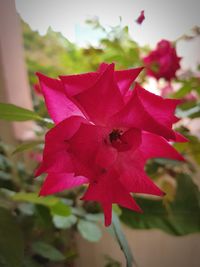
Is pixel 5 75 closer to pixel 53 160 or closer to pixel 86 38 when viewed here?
pixel 86 38

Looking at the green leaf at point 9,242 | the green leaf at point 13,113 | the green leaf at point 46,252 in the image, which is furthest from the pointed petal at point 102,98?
the green leaf at point 46,252

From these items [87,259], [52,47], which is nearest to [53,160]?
[87,259]

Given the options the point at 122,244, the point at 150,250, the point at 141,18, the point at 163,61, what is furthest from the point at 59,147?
the point at 150,250

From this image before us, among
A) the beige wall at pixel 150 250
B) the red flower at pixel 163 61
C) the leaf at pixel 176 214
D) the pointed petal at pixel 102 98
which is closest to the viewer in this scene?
the pointed petal at pixel 102 98

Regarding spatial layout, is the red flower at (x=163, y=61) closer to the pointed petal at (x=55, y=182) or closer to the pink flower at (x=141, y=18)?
the pink flower at (x=141, y=18)

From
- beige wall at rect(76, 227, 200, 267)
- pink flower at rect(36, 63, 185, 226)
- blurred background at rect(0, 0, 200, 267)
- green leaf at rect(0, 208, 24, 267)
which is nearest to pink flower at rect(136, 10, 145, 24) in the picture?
blurred background at rect(0, 0, 200, 267)

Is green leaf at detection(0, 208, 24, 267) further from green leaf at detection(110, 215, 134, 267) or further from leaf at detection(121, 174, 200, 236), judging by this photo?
leaf at detection(121, 174, 200, 236)
